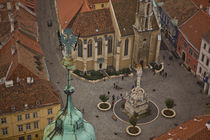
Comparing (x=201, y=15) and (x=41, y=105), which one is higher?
(x=201, y=15)

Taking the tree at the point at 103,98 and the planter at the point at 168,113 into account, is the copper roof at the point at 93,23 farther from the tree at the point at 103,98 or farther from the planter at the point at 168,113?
the planter at the point at 168,113

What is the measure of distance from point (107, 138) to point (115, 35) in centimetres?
2844

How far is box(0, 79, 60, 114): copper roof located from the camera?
6406 centimetres

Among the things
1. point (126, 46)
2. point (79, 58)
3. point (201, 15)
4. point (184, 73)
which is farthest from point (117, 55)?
point (201, 15)

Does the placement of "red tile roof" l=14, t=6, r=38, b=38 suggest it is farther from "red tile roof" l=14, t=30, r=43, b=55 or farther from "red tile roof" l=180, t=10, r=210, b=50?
"red tile roof" l=180, t=10, r=210, b=50

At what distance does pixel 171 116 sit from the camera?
7738 cm

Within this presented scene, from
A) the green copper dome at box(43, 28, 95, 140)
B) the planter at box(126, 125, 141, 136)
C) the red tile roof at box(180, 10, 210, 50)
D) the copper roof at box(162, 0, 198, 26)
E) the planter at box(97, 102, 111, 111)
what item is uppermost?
the green copper dome at box(43, 28, 95, 140)

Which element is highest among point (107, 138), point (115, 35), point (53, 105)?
point (115, 35)

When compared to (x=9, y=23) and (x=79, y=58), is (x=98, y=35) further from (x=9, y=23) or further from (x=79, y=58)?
(x=9, y=23)

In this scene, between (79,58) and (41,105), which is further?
(79,58)

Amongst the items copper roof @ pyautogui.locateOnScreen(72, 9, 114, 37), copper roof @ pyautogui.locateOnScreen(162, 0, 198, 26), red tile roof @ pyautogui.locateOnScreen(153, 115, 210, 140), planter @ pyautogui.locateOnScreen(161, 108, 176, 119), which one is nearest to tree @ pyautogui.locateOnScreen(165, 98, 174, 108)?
planter @ pyautogui.locateOnScreen(161, 108, 176, 119)

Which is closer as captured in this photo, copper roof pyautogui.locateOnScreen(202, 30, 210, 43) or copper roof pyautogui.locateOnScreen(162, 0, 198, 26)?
copper roof pyautogui.locateOnScreen(202, 30, 210, 43)

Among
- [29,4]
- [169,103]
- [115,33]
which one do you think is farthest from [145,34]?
[29,4]

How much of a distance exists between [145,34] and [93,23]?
41.7 feet
